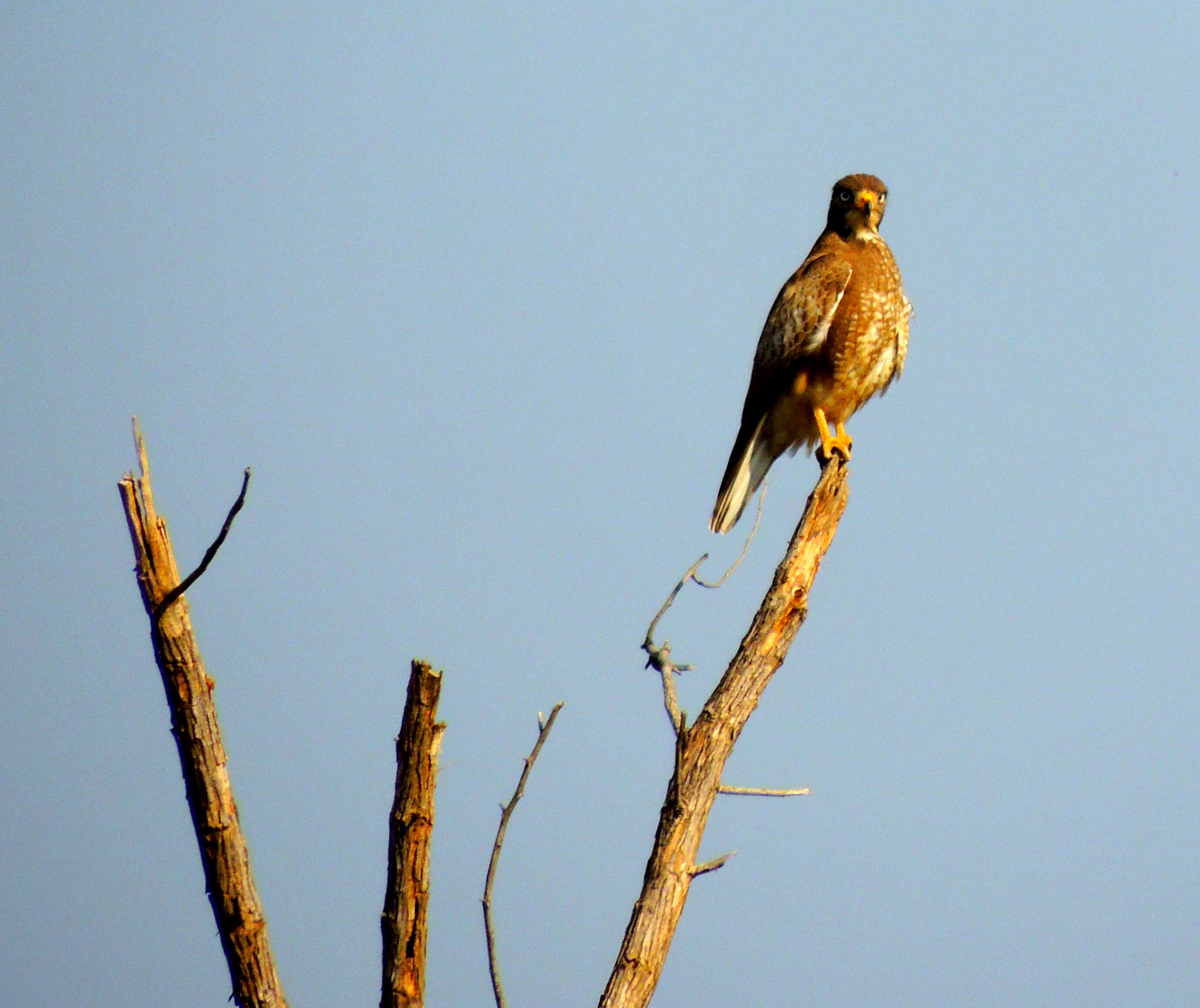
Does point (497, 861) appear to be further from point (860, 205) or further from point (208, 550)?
point (860, 205)

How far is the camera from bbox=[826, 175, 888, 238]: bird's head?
A: 25.4ft

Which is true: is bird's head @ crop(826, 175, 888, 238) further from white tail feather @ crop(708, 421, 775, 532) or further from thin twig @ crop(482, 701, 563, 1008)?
thin twig @ crop(482, 701, 563, 1008)

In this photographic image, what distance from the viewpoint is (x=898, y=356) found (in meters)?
7.47

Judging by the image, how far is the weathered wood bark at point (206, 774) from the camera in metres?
3.76

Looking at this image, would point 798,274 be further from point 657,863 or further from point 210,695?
point 210,695

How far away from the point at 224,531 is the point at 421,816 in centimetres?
101

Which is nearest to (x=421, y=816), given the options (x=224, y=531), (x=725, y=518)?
(x=224, y=531)

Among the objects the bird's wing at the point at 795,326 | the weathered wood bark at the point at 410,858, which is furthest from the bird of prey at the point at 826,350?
the weathered wood bark at the point at 410,858


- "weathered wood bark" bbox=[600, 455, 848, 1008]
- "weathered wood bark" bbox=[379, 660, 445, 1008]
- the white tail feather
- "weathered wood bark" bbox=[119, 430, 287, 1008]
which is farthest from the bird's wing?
"weathered wood bark" bbox=[119, 430, 287, 1008]

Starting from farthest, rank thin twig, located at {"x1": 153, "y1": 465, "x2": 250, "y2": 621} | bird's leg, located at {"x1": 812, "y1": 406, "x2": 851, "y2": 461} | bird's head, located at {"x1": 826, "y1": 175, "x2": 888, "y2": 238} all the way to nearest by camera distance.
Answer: bird's head, located at {"x1": 826, "y1": 175, "x2": 888, "y2": 238}, bird's leg, located at {"x1": 812, "y1": 406, "x2": 851, "y2": 461}, thin twig, located at {"x1": 153, "y1": 465, "x2": 250, "y2": 621}

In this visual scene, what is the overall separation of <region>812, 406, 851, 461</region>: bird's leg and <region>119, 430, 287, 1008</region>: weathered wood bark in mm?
3833

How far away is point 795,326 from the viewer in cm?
727

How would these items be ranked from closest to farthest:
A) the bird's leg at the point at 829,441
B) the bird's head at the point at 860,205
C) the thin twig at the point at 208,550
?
the thin twig at the point at 208,550 < the bird's leg at the point at 829,441 < the bird's head at the point at 860,205

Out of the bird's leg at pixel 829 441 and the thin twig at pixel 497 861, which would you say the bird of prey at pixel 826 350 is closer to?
the bird's leg at pixel 829 441
